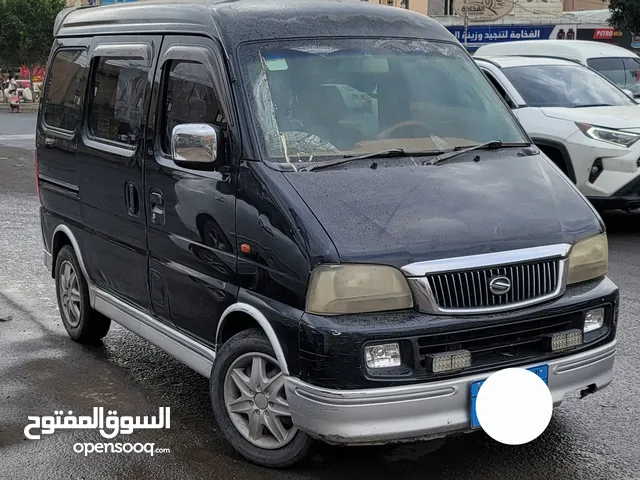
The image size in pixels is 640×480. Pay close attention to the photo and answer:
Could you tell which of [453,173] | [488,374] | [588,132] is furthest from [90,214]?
[588,132]

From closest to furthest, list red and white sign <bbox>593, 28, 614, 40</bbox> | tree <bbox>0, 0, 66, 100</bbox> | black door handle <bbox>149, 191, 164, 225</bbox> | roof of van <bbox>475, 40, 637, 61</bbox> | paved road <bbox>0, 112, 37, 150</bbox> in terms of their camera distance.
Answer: black door handle <bbox>149, 191, 164, 225</bbox> < roof of van <bbox>475, 40, 637, 61</bbox> < paved road <bbox>0, 112, 37, 150</bbox> < red and white sign <bbox>593, 28, 614, 40</bbox> < tree <bbox>0, 0, 66, 100</bbox>

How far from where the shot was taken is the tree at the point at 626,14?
23641 mm

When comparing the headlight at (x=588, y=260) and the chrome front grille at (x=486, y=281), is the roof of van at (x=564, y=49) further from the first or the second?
the chrome front grille at (x=486, y=281)

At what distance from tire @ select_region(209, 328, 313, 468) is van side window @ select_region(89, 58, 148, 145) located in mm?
1615

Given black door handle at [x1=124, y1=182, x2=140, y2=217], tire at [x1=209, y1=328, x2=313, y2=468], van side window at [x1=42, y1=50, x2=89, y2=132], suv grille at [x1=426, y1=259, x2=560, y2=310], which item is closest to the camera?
suv grille at [x1=426, y1=259, x2=560, y2=310]

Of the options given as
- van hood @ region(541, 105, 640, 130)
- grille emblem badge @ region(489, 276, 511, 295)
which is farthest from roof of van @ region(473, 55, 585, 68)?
grille emblem badge @ region(489, 276, 511, 295)

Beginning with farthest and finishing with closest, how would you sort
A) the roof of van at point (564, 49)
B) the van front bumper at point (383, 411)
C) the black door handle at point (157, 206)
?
1. the roof of van at point (564, 49)
2. the black door handle at point (157, 206)
3. the van front bumper at point (383, 411)

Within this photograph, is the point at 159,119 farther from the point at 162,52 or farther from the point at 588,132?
the point at 588,132

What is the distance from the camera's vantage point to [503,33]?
1662 inches

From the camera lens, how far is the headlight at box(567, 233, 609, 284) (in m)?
3.94

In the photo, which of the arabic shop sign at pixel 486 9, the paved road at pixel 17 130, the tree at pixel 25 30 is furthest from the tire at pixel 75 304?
the tree at pixel 25 30

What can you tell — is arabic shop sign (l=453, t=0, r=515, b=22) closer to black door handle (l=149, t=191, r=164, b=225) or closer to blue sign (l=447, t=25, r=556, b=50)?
blue sign (l=447, t=25, r=556, b=50)

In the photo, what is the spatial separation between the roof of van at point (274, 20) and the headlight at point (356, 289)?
1.46 meters

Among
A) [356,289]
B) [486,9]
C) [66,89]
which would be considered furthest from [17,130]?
[356,289]
